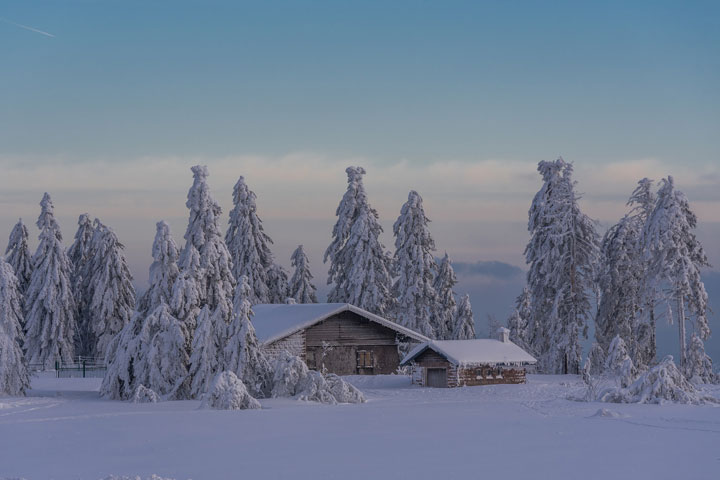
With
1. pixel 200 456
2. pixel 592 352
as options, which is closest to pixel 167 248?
pixel 200 456

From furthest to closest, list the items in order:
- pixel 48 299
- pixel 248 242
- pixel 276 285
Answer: pixel 276 285
pixel 248 242
pixel 48 299

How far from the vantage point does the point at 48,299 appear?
190 feet

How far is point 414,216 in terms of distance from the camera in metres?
60.7

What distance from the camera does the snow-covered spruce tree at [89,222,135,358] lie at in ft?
193

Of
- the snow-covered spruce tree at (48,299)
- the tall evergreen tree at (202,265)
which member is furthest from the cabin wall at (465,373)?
the snow-covered spruce tree at (48,299)

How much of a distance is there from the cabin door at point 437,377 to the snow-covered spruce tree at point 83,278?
1111 inches

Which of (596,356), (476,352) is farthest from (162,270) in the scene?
(596,356)

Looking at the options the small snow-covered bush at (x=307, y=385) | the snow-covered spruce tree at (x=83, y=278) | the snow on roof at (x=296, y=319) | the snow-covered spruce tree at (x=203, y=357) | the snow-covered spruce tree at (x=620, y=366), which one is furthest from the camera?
the snow-covered spruce tree at (x=83, y=278)

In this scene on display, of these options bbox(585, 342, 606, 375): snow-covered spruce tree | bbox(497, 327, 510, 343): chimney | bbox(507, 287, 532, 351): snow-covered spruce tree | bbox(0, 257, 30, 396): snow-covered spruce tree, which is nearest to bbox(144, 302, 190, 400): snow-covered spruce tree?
bbox(0, 257, 30, 396): snow-covered spruce tree

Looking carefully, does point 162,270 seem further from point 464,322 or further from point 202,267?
point 464,322

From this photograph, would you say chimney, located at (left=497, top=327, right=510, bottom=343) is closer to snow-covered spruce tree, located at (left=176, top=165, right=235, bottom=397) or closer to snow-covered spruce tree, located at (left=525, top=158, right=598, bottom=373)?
snow-covered spruce tree, located at (left=525, top=158, right=598, bottom=373)

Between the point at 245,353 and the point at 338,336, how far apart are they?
13.3 metres

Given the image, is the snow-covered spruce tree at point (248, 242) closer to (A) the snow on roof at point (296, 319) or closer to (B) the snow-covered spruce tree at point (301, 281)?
(B) the snow-covered spruce tree at point (301, 281)

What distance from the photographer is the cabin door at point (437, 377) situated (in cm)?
4475
